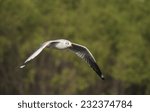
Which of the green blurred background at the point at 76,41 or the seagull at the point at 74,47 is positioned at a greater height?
the green blurred background at the point at 76,41

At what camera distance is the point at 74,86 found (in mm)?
20391

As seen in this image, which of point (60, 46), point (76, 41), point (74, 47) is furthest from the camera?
point (76, 41)

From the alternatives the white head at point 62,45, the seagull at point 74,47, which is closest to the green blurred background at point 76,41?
the seagull at point 74,47

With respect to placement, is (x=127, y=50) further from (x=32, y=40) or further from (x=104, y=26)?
(x=32, y=40)

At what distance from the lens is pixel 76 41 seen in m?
20.5

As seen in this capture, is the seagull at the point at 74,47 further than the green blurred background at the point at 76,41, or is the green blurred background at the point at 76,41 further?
the green blurred background at the point at 76,41

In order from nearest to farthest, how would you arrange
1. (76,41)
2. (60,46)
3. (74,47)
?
(60,46)
(74,47)
(76,41)

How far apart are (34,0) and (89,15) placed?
155 centimetres

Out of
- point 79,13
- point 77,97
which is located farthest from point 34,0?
point 77,97

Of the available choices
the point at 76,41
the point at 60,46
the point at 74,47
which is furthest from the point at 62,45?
the point at 76,41

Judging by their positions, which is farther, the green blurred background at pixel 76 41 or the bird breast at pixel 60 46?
the green blurred background at pixel 76 41

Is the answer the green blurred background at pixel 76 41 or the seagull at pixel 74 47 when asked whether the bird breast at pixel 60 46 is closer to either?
the seagull at pixel 74 47

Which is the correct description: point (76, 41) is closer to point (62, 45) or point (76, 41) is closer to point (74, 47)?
point (74, 47)

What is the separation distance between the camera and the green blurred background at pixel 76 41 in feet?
66.7
